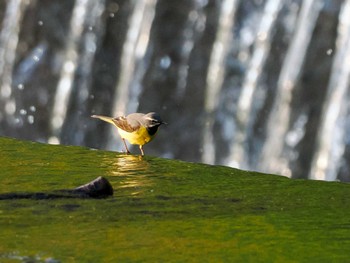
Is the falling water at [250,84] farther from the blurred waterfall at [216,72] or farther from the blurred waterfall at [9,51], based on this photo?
the blurred waterfall at [9,51]

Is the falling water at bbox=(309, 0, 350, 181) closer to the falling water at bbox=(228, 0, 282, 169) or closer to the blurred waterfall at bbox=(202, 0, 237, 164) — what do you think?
the falling water at bbox=(228, 0, 282, 169)

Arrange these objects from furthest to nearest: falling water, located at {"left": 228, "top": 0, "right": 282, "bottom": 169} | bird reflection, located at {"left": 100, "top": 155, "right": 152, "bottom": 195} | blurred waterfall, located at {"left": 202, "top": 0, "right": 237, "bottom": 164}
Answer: blurred waterfall, located at {"left": 202, "top": 0, "right": 237, "bottom": 164} → falling water, located at {"left": 228, "top": 0, "right": 282, "bottom": 169} → bird reflection, located at {"left": 100, "top": 155, "right": 152, "bottom": 195}

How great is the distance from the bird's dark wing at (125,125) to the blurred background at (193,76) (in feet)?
1.43

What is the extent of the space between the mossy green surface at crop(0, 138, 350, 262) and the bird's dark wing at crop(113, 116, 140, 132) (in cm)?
26

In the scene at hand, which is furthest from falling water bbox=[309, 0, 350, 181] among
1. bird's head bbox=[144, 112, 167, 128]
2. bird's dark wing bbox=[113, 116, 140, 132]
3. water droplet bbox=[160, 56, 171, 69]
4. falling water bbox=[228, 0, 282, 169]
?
water droplet bbox=[160, 56, 171, 69]

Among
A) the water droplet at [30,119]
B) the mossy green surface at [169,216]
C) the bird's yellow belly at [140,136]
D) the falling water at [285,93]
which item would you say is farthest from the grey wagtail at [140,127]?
the water droplet at [30,119]

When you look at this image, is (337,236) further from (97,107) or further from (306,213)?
(97,107)

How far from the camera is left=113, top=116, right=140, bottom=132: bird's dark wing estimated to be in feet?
22.4

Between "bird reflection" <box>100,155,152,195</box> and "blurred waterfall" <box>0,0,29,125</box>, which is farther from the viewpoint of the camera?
"blurred waterfall" <box>0,0,29,125</box>

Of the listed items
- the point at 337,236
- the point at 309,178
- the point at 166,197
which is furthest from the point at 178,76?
the point at 337,236

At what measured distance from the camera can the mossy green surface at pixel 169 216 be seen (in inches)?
170

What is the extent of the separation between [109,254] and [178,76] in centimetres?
335

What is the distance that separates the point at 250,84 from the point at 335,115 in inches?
24.5

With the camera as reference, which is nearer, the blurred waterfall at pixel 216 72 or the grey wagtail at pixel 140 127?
the grey wagtail at pixel 140 127
